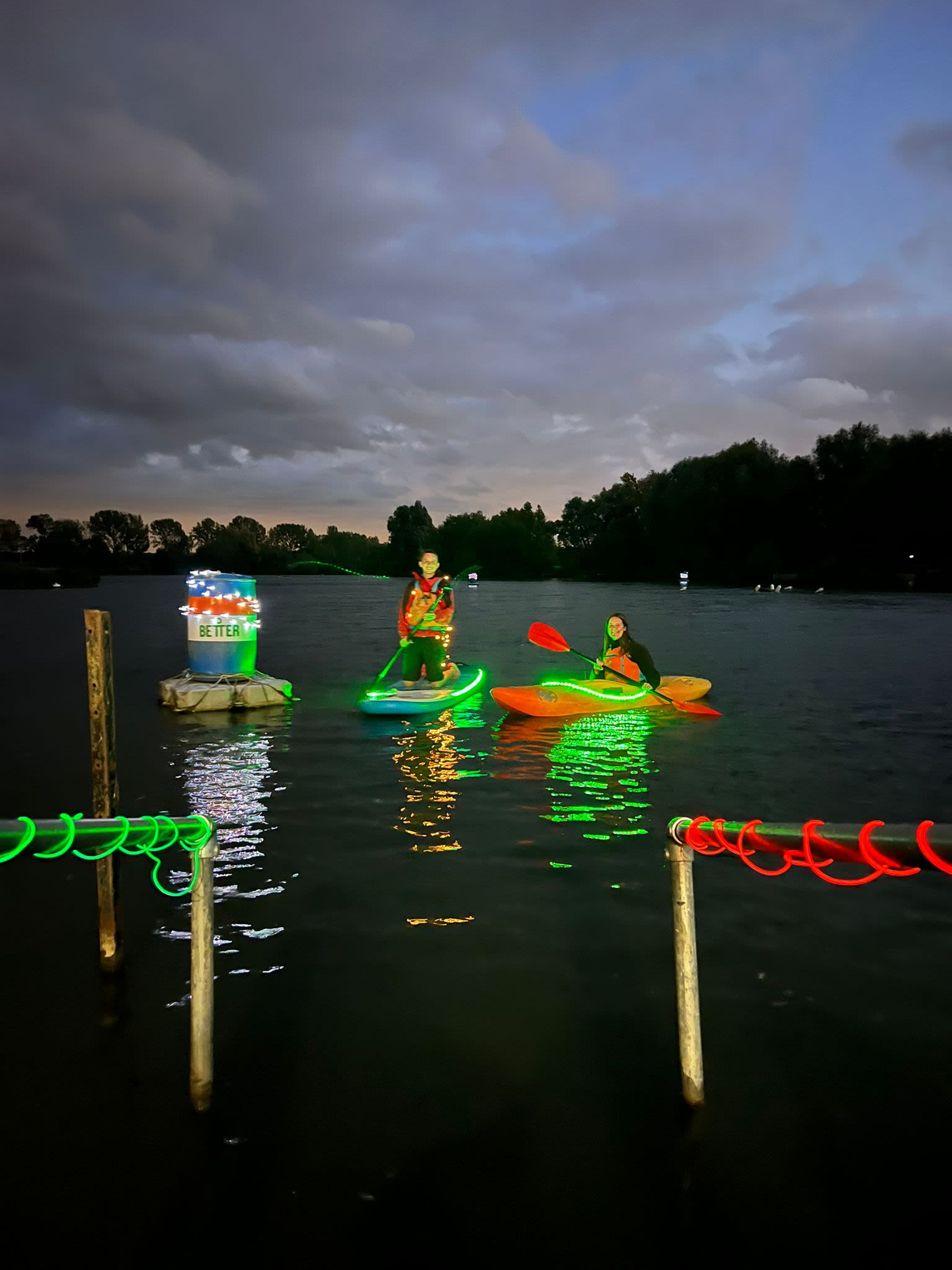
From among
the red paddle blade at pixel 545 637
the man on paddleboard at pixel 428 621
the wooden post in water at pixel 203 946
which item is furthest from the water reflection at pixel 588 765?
the wooden post in water at pixel 203 946

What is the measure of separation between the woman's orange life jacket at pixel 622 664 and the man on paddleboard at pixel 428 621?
2671 millimetres

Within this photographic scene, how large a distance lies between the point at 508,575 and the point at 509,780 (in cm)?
17215

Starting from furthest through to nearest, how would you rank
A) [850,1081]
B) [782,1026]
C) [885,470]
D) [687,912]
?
[885,470] → [782,1026] → [850,1081] → [687,912]

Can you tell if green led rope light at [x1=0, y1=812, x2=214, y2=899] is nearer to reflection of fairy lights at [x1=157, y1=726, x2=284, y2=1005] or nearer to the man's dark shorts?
reflection of fairy lights at [x1=157, y1=726, x2=284, y2=1005]

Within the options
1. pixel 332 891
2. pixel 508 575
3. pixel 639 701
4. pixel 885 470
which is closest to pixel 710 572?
pixel 885 470

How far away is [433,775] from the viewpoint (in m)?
9.98

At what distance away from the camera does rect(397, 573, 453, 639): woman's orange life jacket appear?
44.6ft

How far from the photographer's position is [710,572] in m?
114

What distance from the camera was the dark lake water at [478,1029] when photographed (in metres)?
3.36

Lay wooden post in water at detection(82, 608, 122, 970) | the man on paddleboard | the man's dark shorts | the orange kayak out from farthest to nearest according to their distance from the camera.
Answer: the man's dark shorts → the man on paddleboard → the orange kayak → wooden post in water at detection(82, 608, 122, 970)

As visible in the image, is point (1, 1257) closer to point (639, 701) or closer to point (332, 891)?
point (332, 891)

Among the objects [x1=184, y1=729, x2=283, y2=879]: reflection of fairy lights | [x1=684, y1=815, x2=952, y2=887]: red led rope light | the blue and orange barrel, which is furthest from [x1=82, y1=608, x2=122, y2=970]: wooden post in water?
the blue and orange barrel

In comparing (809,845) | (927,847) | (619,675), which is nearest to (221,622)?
(619,675)

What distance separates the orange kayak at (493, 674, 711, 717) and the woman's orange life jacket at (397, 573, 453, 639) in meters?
1.52
